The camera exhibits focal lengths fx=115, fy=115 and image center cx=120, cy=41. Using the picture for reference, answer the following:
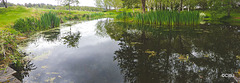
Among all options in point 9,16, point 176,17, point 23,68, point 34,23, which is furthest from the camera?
point 9,16

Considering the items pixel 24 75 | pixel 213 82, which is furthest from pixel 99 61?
pixel 213 82

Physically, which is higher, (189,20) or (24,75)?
(189,20)

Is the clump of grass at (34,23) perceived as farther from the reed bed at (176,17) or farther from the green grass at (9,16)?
the reed bed at (176,17)

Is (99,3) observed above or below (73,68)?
above

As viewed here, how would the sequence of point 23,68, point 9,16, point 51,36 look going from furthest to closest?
point 9,16 → point 51,36 → point 23,68

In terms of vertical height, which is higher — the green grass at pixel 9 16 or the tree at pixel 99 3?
the tree at pixel 99 3

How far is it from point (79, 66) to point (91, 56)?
1116 millimetres

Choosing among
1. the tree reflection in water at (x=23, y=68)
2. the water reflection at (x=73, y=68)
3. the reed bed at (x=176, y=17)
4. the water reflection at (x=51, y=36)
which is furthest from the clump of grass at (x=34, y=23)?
the reed bed at (x=176, y=17)

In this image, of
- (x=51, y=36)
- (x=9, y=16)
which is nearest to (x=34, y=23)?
(x=51, y=36)

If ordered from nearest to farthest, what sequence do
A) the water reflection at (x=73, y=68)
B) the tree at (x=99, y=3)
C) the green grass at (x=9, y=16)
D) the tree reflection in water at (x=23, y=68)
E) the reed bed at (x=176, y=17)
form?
the water reflection at (x=73, y=68) → the tree reflection in water at (x=23, y=68) → the reed bed at (x=176, y=17) → the green grass at (x=9, y=16) → the tree at (x=99, y=3)

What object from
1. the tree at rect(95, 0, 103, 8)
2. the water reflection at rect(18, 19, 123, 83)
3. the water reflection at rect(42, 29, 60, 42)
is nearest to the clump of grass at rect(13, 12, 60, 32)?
the water reflection at rect(42, 29, 60, 42)

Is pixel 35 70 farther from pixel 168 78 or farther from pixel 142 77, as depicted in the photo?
pixel 168 78

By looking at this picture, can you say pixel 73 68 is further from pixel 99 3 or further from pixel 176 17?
pixel 99 3

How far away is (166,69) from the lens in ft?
13.1
